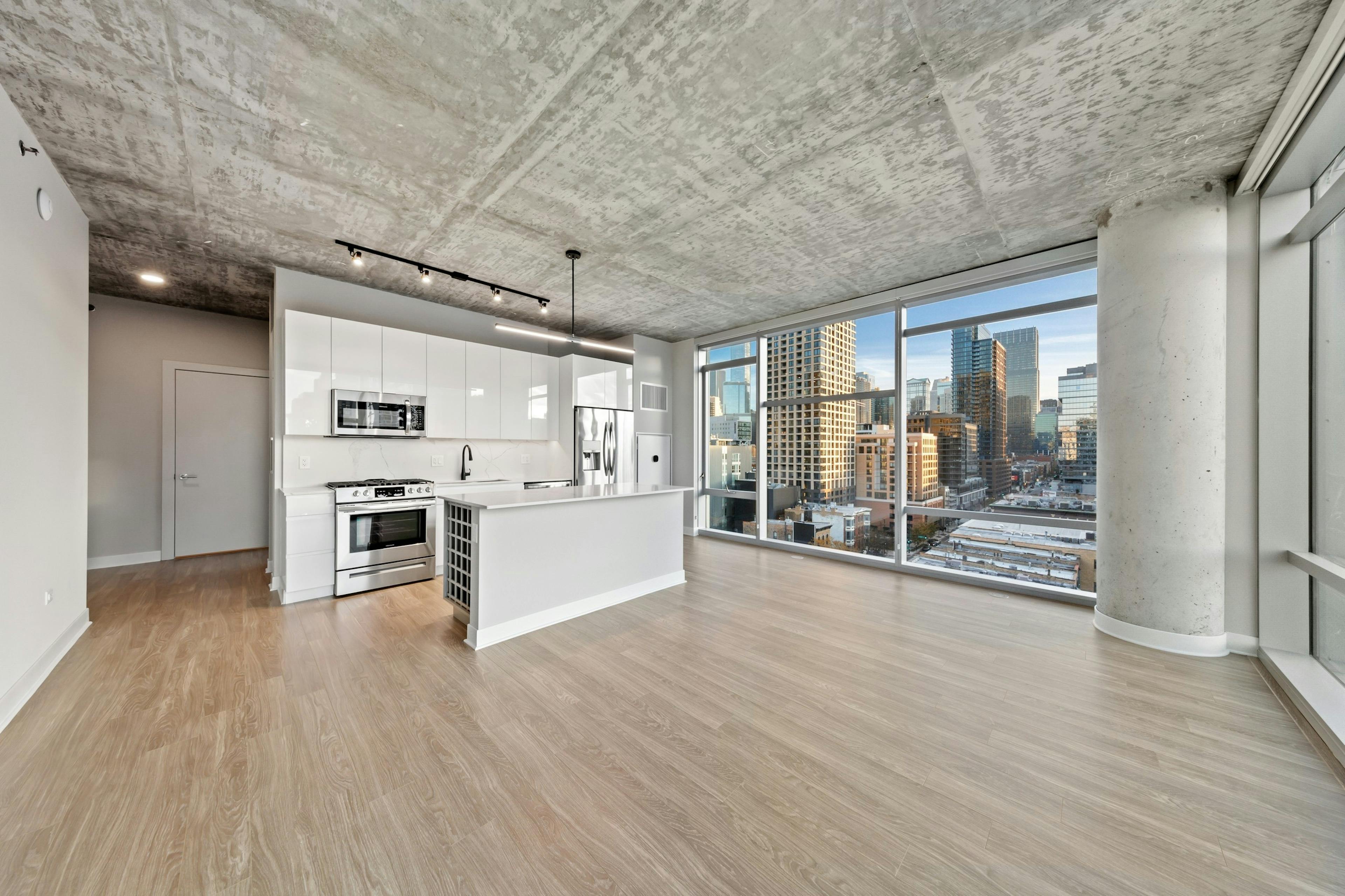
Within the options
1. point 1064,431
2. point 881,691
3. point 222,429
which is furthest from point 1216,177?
point 222,429

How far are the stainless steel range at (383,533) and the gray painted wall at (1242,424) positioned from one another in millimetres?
5964

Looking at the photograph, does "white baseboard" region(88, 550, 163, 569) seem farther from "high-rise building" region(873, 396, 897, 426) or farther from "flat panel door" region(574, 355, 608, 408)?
"high-rise building" region(873, 396, 897, 426)

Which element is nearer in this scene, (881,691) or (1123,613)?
(881,691)

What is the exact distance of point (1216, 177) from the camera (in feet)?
9.29

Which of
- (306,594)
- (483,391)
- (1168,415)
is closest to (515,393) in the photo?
(483,391)

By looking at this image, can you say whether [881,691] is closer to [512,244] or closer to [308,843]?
[308,843]

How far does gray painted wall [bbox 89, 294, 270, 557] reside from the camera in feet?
16.1

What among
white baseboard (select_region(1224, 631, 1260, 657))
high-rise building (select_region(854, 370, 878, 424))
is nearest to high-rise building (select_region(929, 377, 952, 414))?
high-rise building (select_region(854, 370, 878, 424))

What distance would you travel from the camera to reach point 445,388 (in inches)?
197

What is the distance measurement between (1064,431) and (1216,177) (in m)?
1.82

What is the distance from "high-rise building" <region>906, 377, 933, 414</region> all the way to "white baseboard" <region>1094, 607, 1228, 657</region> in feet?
7.33

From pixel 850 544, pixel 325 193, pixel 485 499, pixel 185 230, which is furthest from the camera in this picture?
pixel 850 544

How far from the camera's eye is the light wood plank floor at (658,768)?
1.42 m

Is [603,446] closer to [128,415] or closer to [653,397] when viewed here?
[653,397]
